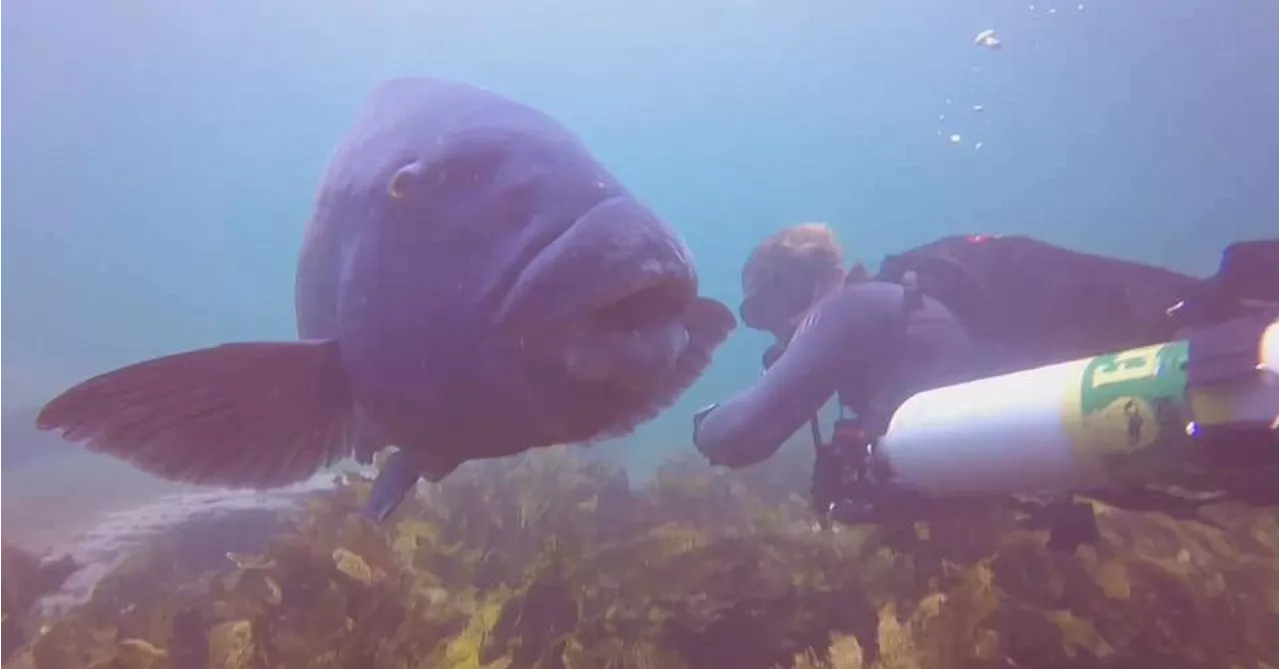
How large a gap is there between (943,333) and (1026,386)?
1083 millimetres

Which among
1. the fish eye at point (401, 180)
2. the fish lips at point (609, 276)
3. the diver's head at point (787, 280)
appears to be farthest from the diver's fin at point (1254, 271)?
the fish eye at point (401, 180)

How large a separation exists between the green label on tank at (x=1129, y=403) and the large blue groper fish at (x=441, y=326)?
5.79 ft

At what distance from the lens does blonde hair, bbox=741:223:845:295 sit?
5941mm

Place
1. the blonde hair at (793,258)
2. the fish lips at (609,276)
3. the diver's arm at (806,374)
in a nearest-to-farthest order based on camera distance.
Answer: the fish lips at (609,276)
the diver's arm at (806,374)
the blonde hair at (793,258)

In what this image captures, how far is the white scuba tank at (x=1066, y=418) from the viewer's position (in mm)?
2863

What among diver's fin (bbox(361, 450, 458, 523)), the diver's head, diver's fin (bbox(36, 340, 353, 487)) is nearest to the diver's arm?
the diver's head

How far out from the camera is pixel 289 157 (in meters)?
109

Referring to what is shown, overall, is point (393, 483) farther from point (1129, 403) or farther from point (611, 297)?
point (1129, 403)

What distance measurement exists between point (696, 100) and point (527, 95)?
61.7 feet

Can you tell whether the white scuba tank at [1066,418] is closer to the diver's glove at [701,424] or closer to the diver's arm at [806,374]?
the diver's arm at [806,374]

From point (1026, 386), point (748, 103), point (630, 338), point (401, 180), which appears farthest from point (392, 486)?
point (748, 103)

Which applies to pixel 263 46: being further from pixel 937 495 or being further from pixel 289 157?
pixel 937 495

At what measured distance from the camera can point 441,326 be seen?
225 cm

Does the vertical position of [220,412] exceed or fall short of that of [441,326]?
it falls short
